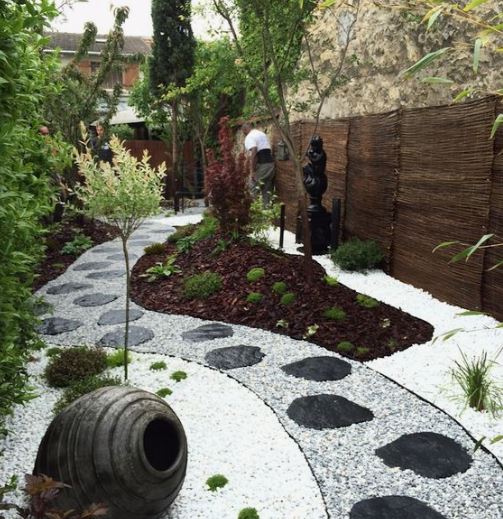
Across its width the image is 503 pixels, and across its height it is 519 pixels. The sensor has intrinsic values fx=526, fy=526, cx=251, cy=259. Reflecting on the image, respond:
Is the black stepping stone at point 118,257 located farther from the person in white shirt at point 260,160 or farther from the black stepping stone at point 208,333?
the black stepping stone at point 208,333

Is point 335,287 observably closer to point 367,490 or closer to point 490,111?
point 490,111

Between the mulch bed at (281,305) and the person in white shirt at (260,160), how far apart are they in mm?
3437

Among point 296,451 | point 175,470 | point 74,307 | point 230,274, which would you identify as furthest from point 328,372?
point 74,307

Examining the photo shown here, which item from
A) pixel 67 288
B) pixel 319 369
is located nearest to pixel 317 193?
pixel 67 288

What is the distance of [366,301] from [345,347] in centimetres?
100

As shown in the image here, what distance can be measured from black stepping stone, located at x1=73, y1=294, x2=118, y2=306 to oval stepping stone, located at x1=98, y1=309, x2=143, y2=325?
40cm

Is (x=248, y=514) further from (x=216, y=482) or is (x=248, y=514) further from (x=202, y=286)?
(x=202, y=286)

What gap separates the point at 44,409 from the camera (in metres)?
3.68

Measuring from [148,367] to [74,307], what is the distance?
2.14 metres

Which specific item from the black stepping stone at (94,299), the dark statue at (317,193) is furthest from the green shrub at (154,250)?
the dark statue at (317,193)

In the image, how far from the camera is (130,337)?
517 centimetres

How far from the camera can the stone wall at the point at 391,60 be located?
19.4ft

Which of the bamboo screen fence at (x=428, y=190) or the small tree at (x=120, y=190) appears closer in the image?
the small tree at (x=120, y=190)

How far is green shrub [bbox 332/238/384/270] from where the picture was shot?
689cm
